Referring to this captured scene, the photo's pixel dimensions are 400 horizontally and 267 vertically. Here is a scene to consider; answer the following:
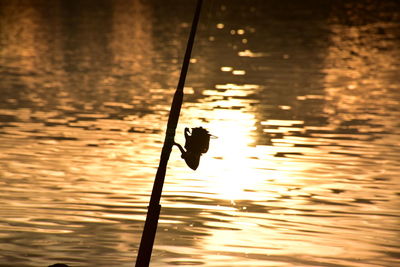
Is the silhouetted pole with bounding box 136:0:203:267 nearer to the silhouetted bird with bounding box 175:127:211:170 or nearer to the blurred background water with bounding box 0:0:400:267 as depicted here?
the silhouetted bird with bounding box 175:127:211:170

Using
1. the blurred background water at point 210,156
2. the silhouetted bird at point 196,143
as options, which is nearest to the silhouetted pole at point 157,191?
the silhouetted bird at point 196,143

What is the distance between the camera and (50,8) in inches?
2995

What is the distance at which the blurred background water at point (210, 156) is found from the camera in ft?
41.2

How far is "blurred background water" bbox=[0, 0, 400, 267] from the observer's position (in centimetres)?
1255

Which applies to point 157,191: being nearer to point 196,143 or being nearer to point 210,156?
point 196,143

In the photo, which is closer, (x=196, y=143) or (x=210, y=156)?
(x=196, y=143)

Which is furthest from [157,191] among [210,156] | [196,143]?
[210,156]

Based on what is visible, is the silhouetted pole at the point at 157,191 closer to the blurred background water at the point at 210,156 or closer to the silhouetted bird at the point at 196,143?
the silhouetted bird at the point at 196,143

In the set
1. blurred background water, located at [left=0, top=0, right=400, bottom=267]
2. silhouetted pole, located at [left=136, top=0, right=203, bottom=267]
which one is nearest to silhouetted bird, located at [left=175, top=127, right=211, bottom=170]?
silhouetted pole, located at [left=136, top=0, right=203, bottom=267]

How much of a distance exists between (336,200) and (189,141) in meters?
8.02

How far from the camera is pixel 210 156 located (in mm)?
19062

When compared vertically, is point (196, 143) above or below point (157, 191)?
above

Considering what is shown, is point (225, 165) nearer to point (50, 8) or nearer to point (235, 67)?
point (235, 67)

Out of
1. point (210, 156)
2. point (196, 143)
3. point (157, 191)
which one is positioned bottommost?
point (210, 156)
